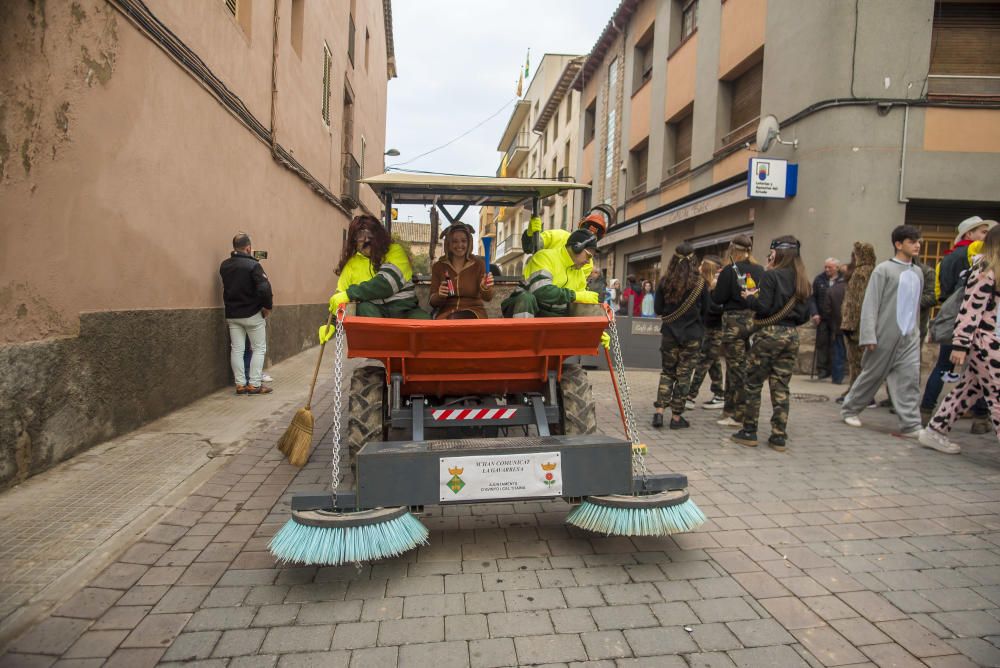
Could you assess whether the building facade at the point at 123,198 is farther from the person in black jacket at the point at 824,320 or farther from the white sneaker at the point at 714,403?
the person in black jacket at the point at 824,320

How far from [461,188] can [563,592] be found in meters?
3.35

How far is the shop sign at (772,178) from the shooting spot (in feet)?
33.2

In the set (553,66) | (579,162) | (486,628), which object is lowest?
(486,628)

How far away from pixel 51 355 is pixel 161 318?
5.26ft

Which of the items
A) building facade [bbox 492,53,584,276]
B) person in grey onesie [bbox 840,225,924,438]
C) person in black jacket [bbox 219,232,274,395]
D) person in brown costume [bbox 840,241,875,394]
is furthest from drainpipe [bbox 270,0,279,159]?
building facade [bbox 492,53,584,276]

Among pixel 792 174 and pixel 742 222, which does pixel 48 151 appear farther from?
pixel 742 222

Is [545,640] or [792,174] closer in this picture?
[545,640]

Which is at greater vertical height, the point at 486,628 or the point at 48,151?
the point at 48,151

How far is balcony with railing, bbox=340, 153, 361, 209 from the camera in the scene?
15664mm

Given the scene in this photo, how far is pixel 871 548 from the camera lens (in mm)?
3189

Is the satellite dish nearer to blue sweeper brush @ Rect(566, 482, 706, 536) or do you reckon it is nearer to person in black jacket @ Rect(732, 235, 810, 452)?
person in black jacket @ Rect(732, 235, 810, 452)

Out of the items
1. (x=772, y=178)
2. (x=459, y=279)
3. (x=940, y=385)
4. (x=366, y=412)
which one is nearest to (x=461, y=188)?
(x=459, y=279)

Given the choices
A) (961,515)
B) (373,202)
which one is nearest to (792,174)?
(961,515)

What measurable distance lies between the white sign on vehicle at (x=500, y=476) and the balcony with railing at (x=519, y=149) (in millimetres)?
39791
